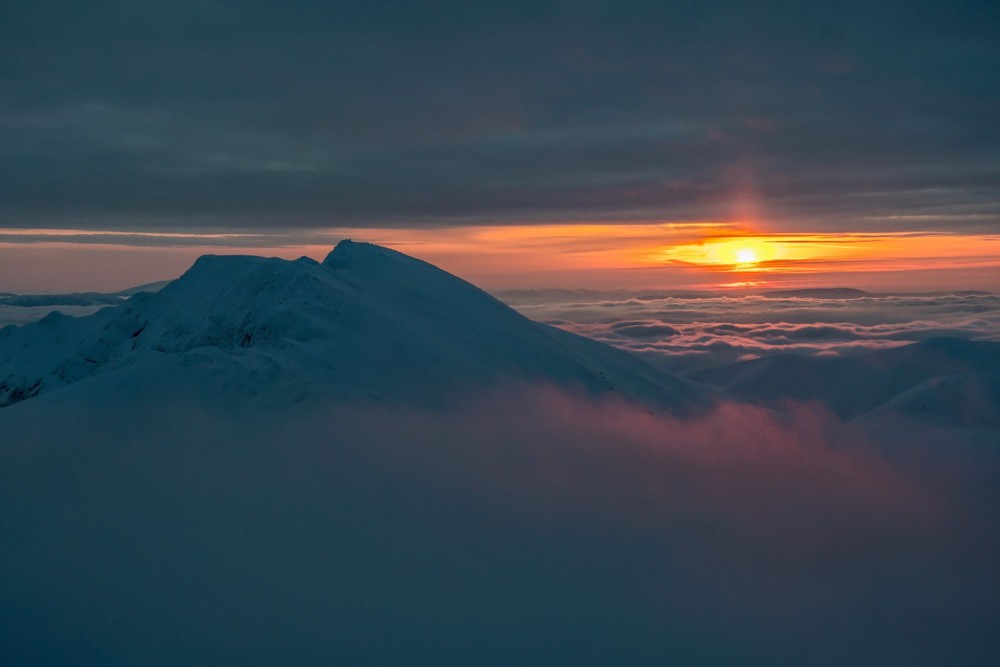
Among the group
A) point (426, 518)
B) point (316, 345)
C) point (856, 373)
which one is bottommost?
point (856, 373)

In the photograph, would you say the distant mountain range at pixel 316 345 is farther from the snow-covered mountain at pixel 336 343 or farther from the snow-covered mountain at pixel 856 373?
the snow-covered mountain at pixel 856 373

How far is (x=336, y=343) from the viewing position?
72.2 feet

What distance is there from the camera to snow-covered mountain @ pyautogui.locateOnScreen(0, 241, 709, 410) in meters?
19.5

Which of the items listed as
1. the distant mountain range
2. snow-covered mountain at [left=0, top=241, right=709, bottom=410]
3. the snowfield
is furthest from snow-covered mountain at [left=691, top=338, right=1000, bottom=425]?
the snowfield

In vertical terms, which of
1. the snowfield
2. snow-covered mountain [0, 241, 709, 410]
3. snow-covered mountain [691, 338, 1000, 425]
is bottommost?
snow-covered mountain [691, 338, 1000, 425]

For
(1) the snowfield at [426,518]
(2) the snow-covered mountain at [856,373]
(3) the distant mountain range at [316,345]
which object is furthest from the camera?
(2) the snow-covered mountain at [856,373]

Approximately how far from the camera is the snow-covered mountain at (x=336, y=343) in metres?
19.5

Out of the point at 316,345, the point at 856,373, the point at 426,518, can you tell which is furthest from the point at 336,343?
the point at 856,373

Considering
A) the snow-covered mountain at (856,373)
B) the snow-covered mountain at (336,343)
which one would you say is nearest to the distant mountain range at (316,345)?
the snow-covered mountain at (336,343)

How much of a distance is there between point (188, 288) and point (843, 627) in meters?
33.8

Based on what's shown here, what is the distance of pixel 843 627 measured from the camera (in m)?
14.3

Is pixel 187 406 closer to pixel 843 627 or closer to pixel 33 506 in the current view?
pixel 33 506

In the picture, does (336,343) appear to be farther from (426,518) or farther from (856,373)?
(856,373)

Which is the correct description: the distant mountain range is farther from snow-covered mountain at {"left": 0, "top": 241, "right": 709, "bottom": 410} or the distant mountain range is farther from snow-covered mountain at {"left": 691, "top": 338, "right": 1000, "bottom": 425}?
snow-covered mountain at {"left": 691, "top": 338, "right": 1000, "bottom": 425}
